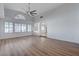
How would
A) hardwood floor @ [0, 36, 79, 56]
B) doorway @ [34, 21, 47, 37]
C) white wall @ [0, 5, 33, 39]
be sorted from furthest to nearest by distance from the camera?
doorway @ [34, 21, 47, 37] < white wall @ [0, 5, 33, 39] < hardwood floor @ [0, 36, 79, 56]

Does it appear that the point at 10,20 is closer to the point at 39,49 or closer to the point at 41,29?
the point at 41,29

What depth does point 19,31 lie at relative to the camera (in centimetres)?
568

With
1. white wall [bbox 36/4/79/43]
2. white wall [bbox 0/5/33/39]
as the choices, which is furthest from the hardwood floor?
white wall [bbox 36/4/79/43]

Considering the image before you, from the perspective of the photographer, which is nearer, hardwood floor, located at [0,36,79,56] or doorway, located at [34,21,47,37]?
hardwood floor, located at [0,36,79,56]

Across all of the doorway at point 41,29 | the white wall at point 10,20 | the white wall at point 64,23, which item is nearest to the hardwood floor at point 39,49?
the white wall at point 10,20

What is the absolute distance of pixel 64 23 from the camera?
5707 mm

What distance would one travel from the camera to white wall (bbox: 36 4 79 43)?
4848 mm

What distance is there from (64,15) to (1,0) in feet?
15.5

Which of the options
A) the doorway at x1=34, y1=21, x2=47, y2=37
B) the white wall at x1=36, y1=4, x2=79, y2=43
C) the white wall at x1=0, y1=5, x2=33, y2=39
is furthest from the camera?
the doorway at x1=34, y1=21, x2=47, y2=37

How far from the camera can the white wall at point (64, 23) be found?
485 cm

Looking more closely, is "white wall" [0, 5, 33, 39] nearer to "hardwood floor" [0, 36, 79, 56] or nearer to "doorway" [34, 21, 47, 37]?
"hardwood floor" [0, 36, 79, 56]

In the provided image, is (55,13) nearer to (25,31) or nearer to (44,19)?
(44,19)

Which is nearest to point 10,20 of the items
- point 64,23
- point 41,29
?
point 41,29

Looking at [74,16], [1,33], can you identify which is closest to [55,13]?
[74,16]
